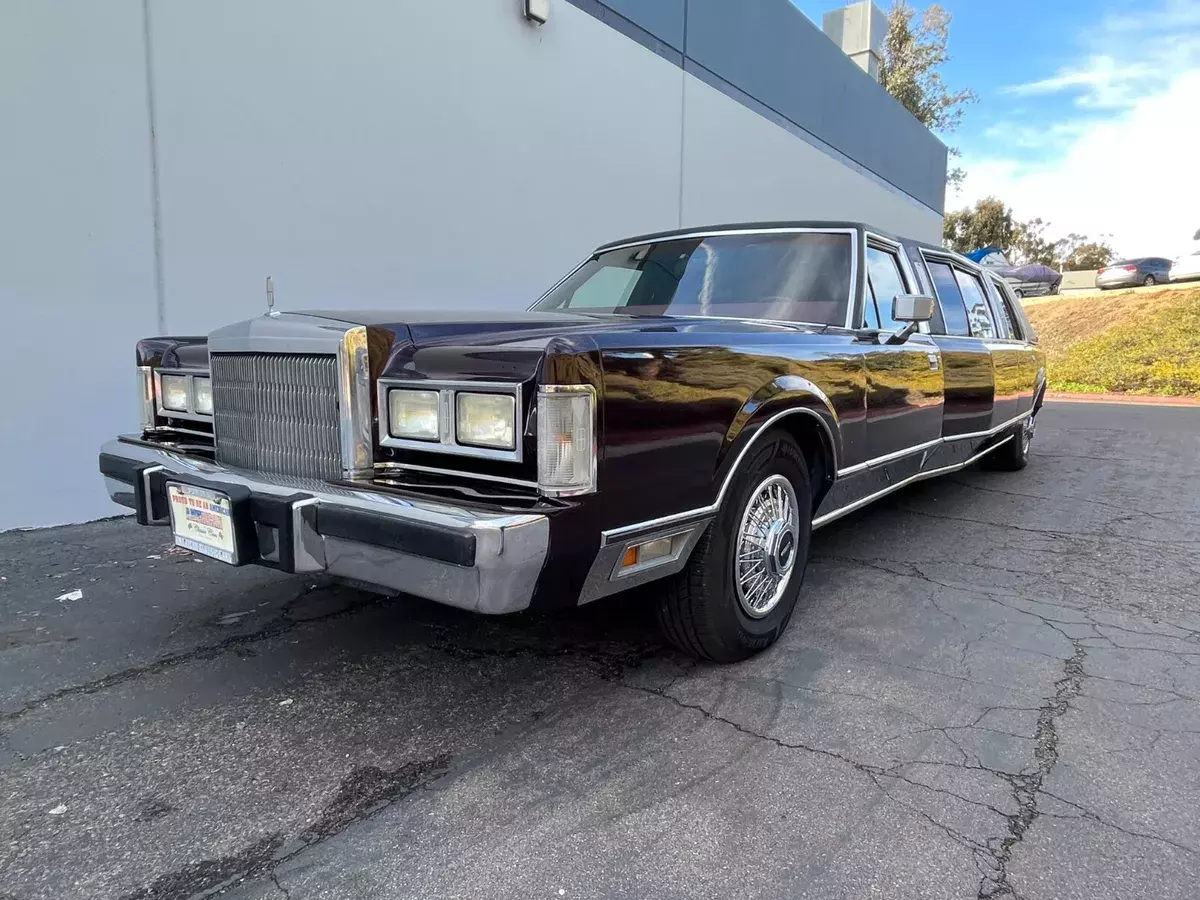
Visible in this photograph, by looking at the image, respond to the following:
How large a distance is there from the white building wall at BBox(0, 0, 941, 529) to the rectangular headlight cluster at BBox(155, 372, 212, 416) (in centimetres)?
195

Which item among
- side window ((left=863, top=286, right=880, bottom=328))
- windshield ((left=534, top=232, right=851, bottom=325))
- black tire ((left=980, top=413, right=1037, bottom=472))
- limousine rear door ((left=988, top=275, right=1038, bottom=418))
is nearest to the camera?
windshield ((left=534, top=232, right=851, bottom=325))

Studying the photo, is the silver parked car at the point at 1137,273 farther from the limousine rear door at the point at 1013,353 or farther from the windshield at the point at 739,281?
the windshield at the point at 739,281

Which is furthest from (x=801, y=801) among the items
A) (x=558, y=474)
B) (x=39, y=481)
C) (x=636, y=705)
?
(x=39, y=481)

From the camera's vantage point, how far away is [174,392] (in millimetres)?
3240

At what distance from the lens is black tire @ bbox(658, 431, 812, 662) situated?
8.46 feet

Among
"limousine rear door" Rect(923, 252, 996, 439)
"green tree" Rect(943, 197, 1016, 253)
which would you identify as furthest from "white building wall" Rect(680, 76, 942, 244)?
"green tree" Rect(943, 197, 1016, 253)

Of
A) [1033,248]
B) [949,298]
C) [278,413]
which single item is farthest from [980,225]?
[278,413]

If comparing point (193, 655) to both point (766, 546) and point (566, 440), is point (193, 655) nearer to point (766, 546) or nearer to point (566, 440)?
point (566, 440)

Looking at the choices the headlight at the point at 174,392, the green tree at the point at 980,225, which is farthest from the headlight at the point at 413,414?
the green tree at the point at 980,225

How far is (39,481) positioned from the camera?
4.67m

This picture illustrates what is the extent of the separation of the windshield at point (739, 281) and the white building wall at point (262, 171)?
2.68m

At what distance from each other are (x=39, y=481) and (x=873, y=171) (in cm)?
1665

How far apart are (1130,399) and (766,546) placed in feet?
52.2

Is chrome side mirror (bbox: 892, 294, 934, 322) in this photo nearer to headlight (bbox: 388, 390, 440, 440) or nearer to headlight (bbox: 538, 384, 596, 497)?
headlight (bbox: 538, 384, 596, 497)
